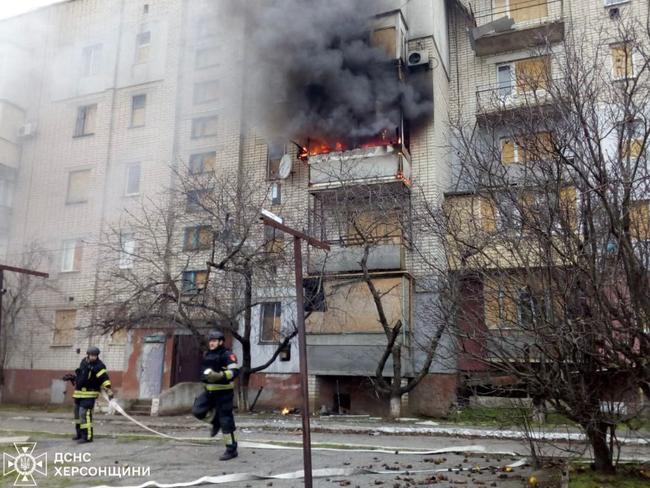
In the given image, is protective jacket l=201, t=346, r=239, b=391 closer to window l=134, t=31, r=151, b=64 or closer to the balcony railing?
the balcony railing

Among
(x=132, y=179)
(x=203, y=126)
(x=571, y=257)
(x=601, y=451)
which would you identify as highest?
(x=203, y=126)

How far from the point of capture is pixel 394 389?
1347 cm

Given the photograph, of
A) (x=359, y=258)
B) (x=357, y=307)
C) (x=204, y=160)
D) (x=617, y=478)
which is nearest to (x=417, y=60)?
(x=359, y=258)

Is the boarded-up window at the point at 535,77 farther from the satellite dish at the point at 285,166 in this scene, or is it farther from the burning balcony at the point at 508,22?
the burning balcony at the point at 508,22

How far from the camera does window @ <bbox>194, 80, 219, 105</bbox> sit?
18.5m

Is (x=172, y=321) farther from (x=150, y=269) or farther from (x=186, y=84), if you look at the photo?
(x=186, y=84)

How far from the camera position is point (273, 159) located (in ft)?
61.6

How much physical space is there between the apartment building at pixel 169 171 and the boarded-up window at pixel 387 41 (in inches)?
1.3

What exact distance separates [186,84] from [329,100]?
5811 millimetres

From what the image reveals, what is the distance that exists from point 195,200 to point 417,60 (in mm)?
7779

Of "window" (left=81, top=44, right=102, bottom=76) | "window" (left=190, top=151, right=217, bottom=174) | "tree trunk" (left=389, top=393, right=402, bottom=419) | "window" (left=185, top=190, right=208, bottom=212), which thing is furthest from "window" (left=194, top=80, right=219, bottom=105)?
"tree trunk" (left=389, top=393, right=402, bottom=419)

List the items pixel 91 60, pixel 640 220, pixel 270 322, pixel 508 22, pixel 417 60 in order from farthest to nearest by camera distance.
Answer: pixel 508 22 → pixel 270 322 → pixel 91 60 → pixel 417 60 → pixel 640 220

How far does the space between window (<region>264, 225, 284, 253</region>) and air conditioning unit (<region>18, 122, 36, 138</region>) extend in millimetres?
7980

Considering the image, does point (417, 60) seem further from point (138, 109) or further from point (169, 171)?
point (138, 109)
